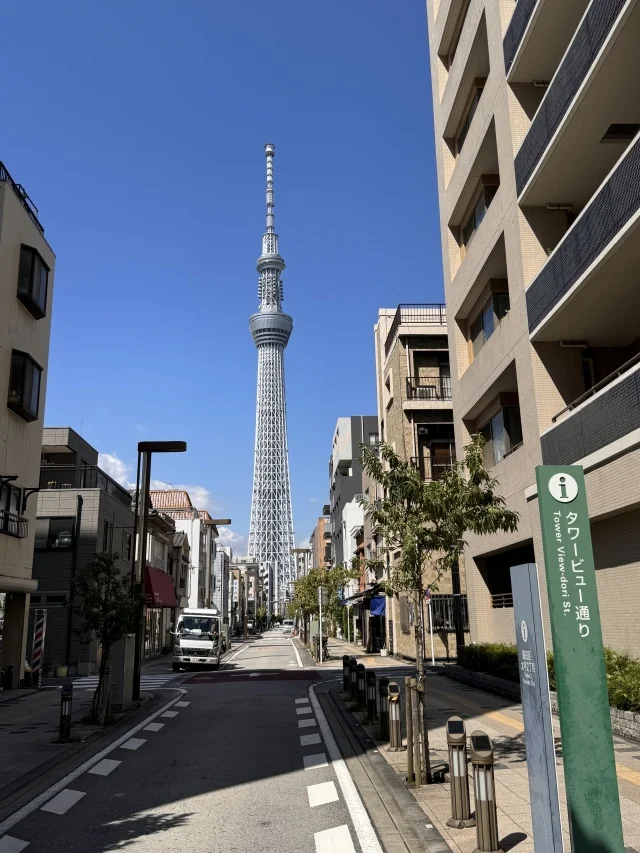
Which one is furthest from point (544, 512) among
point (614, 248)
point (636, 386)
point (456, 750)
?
point (614, 248)

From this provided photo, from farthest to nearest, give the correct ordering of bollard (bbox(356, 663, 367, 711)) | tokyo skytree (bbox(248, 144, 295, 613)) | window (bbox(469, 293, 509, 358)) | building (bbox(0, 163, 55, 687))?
tokyo skytree (bbox(248, 144, 295, 613)) → building (bbox(0, 163, 55, 687)) → window (bbox(469, 293, 509, 358)) → bollard (bbox(356, 663, 367, 711))

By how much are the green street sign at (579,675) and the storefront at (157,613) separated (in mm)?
35741

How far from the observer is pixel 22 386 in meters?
24.4

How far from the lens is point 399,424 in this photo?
120 ft

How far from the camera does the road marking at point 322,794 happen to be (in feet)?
30.0

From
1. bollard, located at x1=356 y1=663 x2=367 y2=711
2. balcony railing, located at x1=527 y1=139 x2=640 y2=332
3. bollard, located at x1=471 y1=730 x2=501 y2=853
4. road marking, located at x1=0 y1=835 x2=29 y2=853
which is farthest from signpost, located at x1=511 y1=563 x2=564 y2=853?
bollard, located at x1=356 y1=663 x2=367 y2=711

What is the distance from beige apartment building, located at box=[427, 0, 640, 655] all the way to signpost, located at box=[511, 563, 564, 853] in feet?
27.0

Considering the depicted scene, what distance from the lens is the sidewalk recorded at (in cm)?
731

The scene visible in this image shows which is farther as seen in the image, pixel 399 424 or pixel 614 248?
pixel 399 424

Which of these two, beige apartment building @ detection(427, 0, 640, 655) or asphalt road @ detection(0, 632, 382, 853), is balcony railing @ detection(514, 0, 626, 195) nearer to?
beige apartment building @ detection(427, 0, 640, 655)

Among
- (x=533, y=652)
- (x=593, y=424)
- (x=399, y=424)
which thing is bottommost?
(x=533, y=652)

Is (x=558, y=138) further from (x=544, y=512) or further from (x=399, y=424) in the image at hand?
(x=399, y=424)

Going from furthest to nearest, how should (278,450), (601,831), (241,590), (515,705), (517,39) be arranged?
(278,450), (241,590), (517,39), (515,705), (601,831)

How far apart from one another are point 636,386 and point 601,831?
9.08 meters
